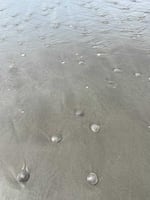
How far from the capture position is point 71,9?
7.30 metres

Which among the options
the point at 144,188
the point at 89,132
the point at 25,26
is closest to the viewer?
the point at 144,188

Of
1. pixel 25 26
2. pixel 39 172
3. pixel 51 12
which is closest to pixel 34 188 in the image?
pixel 39 172

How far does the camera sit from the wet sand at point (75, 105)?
9.10 feet

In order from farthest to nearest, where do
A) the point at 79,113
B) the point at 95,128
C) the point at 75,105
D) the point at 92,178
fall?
the point at 75,105, the point at 79,113, the point at 95,128, the point at 92,178

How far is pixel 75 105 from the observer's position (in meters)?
3.85

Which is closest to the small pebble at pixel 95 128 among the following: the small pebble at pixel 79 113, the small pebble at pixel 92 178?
the small pebble at pixel 79 113

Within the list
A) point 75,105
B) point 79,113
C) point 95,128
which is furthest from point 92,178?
point 75,105

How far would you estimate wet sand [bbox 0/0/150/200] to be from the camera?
277 centimetres

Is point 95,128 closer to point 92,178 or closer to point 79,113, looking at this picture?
point 79,113

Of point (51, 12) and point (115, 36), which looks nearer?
point (115, 36)

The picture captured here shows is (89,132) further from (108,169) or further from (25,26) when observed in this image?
(25,26)

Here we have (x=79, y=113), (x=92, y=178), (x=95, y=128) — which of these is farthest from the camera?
(x=79, y=113)

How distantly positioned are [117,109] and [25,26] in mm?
3917

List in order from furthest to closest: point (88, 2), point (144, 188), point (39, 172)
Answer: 1. point (88, 2)
2. point (39, 172)
3. point (144, 188)
